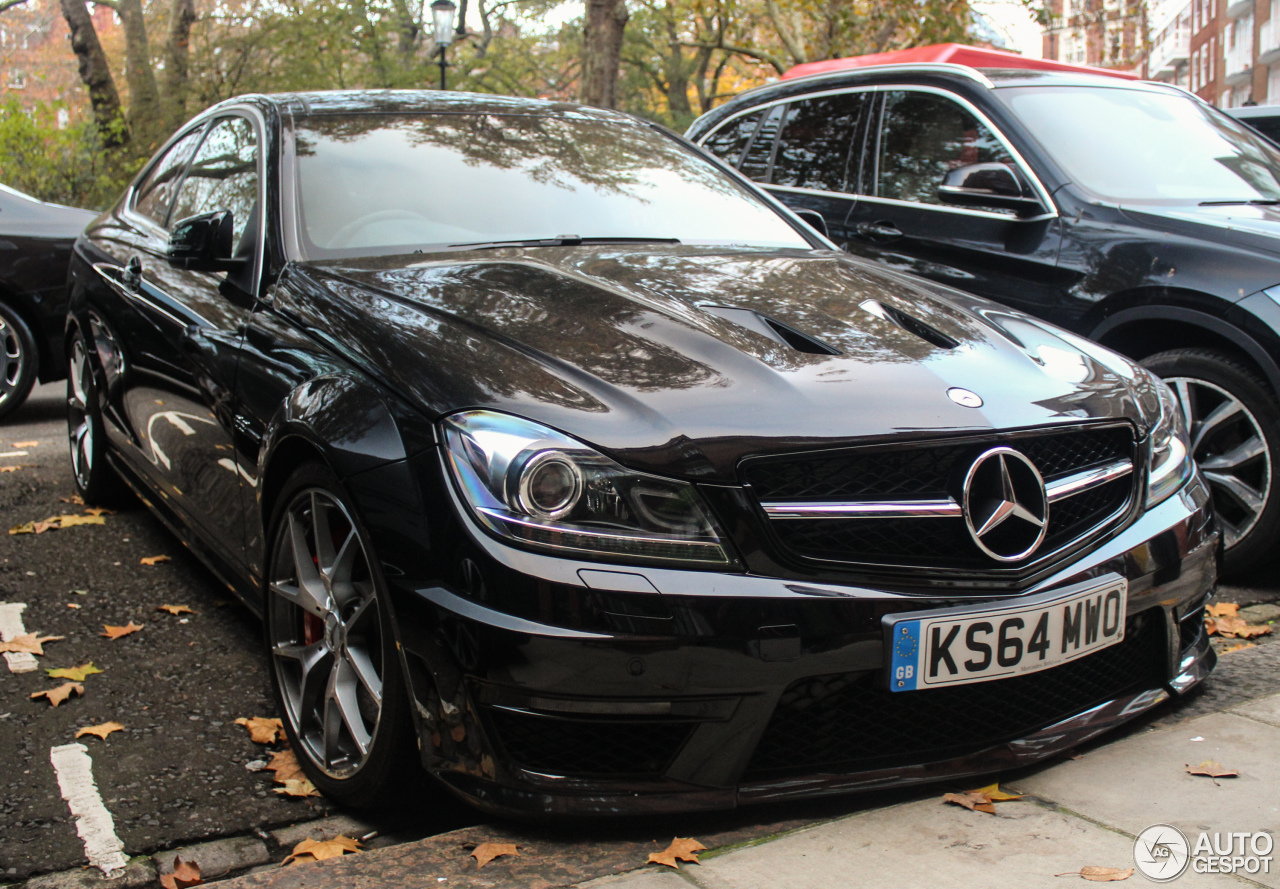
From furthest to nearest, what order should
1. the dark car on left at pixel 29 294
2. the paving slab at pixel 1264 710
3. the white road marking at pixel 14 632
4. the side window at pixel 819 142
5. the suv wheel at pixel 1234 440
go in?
the dark car on left at pixel 29 294 → the side window at pixel 819 142 → the suv wheel at pixel 1234 440 → the white road marking at pixel 14 632 → the paving slab at pixel 1264 710

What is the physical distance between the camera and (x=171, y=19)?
24.1m

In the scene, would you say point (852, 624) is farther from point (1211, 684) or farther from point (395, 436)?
point (1211, 684)

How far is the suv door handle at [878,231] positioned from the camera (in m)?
5.35

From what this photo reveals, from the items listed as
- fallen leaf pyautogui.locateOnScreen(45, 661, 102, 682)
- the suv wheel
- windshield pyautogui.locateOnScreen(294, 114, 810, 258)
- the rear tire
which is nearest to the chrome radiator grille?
windshield pyautogui.locateOnScreen(294, 114, 810, 258)

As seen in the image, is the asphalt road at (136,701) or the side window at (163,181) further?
the side window at (163,181)

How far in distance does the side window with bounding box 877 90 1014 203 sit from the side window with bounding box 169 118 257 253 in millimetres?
2944

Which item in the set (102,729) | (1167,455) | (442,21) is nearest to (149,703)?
(102,729)

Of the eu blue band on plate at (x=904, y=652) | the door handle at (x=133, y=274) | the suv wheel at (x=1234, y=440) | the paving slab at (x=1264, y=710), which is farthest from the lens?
the door handle at (x=133, y=274)

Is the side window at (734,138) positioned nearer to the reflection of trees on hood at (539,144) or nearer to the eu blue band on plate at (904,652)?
the reflection of trees on hood at (539,144)

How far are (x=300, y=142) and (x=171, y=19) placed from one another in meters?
23.3

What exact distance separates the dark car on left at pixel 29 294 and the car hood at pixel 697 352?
4750 millimetres

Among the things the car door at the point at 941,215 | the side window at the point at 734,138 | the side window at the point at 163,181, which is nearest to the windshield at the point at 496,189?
the side window at the point at 163,181

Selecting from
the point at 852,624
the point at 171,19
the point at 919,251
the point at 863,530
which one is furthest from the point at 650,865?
the point at 171,19

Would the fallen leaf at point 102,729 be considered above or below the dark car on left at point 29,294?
below
